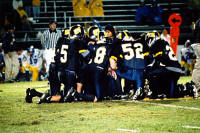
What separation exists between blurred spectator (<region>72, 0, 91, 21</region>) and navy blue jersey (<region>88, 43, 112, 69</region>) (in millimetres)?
11262

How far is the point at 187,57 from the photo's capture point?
20500 millimetres

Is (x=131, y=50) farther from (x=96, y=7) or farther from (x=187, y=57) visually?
(x=96, y=7)

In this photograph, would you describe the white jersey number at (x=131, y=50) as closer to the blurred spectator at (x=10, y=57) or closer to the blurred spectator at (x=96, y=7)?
the blurred spectator at (x=10, y=57)

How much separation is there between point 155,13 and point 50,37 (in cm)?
750

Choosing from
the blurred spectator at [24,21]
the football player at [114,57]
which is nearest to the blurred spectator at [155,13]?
the blurred spectator at [24,21]

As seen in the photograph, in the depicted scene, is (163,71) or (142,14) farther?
(142,14)

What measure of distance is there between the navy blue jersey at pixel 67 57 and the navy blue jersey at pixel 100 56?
38cm

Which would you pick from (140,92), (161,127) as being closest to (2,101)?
(140,92)

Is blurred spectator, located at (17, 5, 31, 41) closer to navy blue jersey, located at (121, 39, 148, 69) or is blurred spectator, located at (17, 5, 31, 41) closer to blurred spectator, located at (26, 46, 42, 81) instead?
blurred spectator, located at (26, 46, 42, 81)

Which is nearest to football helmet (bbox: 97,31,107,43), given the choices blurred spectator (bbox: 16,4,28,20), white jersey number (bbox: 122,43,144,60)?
white jersey number (bbox: 122,43,144,60)

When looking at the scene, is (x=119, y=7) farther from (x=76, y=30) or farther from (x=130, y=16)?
(x=76, y=30)

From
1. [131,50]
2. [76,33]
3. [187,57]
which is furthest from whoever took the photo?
[187,57]

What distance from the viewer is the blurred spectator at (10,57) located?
1958 cm

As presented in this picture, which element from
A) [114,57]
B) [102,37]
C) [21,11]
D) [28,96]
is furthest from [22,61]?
[114,57]
